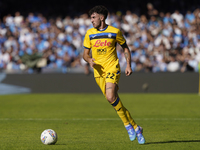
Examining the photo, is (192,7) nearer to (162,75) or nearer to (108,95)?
(162,75)

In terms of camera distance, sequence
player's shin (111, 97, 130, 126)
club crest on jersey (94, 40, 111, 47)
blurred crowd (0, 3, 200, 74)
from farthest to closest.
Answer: blurred crowd (0, 3, 200, 74), club crest on jersey (94, 40, 111, 47), player's shin (111, 97, 130, 126)

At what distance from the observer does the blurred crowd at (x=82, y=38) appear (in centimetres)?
1877

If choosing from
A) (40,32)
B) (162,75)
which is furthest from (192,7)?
(40,32)

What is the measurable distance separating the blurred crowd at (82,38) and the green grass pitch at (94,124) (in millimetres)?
4442

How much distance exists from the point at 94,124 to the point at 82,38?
39.8ft

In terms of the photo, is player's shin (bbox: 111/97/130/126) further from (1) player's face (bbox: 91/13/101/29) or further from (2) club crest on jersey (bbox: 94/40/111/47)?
(1) player's face (bbox: 91/13/101/29)

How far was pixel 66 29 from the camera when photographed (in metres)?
21.5

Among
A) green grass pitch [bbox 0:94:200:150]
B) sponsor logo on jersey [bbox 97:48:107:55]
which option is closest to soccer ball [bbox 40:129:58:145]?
green grass pitch [bbox 0:94:200:150]

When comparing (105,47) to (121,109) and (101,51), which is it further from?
(121,109)

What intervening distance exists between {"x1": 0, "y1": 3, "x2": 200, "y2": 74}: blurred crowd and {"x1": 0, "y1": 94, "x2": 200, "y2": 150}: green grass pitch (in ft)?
14.6

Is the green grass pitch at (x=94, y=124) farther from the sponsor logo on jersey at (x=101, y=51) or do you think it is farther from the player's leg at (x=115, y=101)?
the sponsor logo on jersey at (x=101, y=51)

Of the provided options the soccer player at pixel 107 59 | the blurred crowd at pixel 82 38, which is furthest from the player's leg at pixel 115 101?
the blurred crowd at pixel 82 38

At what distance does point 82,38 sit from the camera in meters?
20.6

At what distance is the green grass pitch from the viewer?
621 cm
